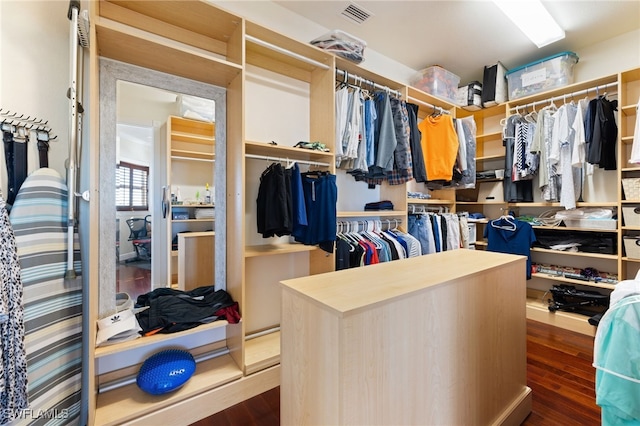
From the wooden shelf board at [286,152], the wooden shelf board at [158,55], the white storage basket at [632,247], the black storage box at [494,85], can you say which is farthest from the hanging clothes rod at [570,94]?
the wooden shelf board at [158,55]

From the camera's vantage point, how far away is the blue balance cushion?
1.58 metres

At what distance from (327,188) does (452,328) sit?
1.32 meters

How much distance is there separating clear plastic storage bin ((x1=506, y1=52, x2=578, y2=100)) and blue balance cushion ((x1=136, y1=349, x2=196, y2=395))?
13.8 ft

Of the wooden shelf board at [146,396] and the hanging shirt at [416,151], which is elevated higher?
the hanging shirt at [416,151]

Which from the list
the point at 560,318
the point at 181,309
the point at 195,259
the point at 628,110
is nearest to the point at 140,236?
the point at 195,259

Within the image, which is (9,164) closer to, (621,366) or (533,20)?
(621,366)

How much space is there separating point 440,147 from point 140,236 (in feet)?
9.38

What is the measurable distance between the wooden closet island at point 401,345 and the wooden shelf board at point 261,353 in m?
0.83

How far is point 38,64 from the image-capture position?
1443mm

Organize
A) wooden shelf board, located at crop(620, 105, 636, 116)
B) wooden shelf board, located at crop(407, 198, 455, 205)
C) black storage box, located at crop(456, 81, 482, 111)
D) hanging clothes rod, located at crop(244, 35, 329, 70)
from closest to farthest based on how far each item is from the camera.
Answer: hanging clothes rod, located at crop(244, 35, 329, 70) → wooden shelf board, located at crop(620, 105, 636, 116) → wooden shelf board, located at crop(407, 198, 455, 205) → black storage box, located at crop(456, 81, 482, 111)

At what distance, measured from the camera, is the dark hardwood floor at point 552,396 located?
1.63 metres

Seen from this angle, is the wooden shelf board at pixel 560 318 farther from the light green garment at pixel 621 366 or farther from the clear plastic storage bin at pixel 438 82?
the clear plastic storage bin at pixel 438 82

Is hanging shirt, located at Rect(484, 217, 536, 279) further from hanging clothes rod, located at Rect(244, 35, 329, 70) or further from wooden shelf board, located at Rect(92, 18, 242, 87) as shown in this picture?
wooden shelf board, located at Rect(92, 18, 242, 87)

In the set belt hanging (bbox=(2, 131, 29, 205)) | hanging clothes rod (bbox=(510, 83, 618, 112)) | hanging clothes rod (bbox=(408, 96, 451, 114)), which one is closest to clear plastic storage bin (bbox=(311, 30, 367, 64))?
hanging clothes rod (bbox=(408, 96, 451, 114))
